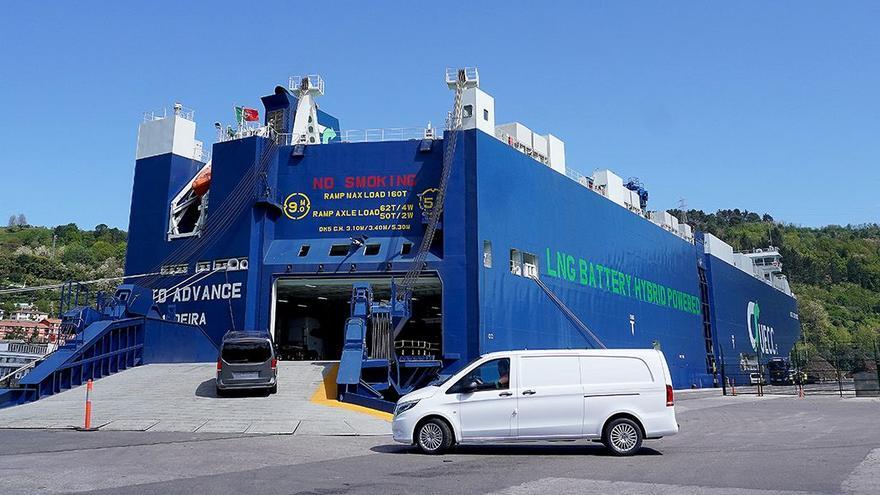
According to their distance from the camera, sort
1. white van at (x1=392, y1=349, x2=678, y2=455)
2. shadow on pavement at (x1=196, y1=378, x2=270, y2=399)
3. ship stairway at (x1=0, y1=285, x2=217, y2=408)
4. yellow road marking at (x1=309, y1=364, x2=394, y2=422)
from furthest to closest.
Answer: ship stairway at (x1=0, y1=285, x2=217, y2=408), shadow on pavement at (x1=196, y1=378, x2=270, y2=399), yellow road marking at (x1=309, y1=364, x2=394, y2=422), white van at (x1=392, y1=349, x2=678, y2=455)

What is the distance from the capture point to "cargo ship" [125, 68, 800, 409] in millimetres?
26953

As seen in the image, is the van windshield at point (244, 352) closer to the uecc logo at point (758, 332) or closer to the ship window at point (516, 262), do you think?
the ship window at point (516, 262)

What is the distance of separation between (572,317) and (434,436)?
72.7 ft

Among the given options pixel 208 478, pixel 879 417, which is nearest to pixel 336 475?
pixel 208 478

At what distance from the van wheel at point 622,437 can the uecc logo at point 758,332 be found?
5418cm

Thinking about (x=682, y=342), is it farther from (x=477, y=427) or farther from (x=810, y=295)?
(x=810, y=295)

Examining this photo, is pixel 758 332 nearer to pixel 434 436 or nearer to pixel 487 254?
pixel 487 254

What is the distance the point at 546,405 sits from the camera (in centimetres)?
1147

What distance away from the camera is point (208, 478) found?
8.62 metres

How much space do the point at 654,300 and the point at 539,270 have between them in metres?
14.7

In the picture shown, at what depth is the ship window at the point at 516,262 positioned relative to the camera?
2931 cm

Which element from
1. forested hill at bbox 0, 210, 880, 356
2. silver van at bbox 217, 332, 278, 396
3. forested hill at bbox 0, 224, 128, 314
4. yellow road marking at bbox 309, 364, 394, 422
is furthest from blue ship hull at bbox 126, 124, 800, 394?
forested hill at bbox 0, 210, 880, 356

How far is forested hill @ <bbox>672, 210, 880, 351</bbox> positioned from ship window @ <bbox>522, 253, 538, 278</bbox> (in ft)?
309

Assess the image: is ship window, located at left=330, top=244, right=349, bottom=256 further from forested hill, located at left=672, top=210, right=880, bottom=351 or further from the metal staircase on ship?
forested hill, located at left=672, top=210, right=880, bottom=351
